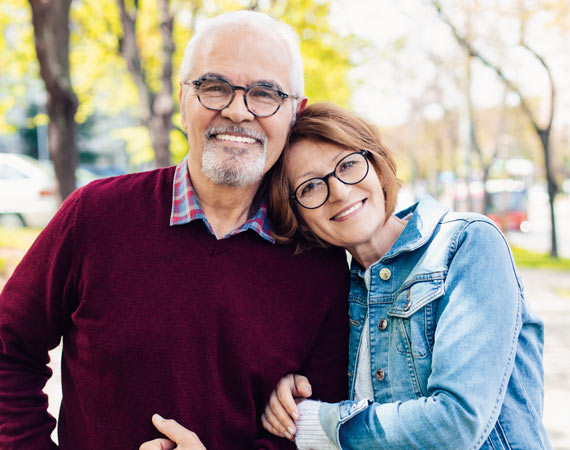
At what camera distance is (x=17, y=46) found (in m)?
15.3

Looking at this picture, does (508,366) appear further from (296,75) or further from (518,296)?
(296,75)

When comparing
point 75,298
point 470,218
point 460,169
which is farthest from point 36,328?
point 460,169

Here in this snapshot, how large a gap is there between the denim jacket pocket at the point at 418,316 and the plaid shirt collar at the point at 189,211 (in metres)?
0.57

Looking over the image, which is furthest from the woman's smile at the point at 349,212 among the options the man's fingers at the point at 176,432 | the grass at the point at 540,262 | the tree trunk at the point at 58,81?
the grass at the point at 540,262

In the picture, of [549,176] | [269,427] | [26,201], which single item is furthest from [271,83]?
[26,201]

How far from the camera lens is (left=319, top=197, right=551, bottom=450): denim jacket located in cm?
171

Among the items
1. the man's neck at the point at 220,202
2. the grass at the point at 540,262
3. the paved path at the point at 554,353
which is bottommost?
the grass at the point at 540,262

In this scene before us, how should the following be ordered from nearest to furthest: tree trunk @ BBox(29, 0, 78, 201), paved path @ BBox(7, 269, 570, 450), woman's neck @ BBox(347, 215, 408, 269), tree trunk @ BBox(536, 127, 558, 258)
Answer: woman's neck @ BBox(347, 215, 408, 269) < paved path @ BBox(7, 269, 570, 450) < tree trunk @ BBox(29, 0, 78, 201) < tree trunk @ BBox(536, 127, 558, 258)

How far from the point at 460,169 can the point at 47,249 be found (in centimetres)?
5584

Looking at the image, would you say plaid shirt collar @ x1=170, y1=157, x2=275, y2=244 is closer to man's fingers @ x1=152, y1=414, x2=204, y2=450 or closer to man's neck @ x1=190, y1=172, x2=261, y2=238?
man's neck @ x1=190, y1=172, x2=261, y2=238

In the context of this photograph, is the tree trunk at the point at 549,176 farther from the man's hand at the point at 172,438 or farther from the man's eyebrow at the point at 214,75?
the man's hand at the point at 172,438

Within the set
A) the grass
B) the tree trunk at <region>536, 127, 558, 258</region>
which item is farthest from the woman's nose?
the tree trunk at <region>536, 127, 558, 258</region>

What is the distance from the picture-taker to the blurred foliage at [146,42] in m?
10.2

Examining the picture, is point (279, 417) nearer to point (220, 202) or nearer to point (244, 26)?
point (220, 202)
